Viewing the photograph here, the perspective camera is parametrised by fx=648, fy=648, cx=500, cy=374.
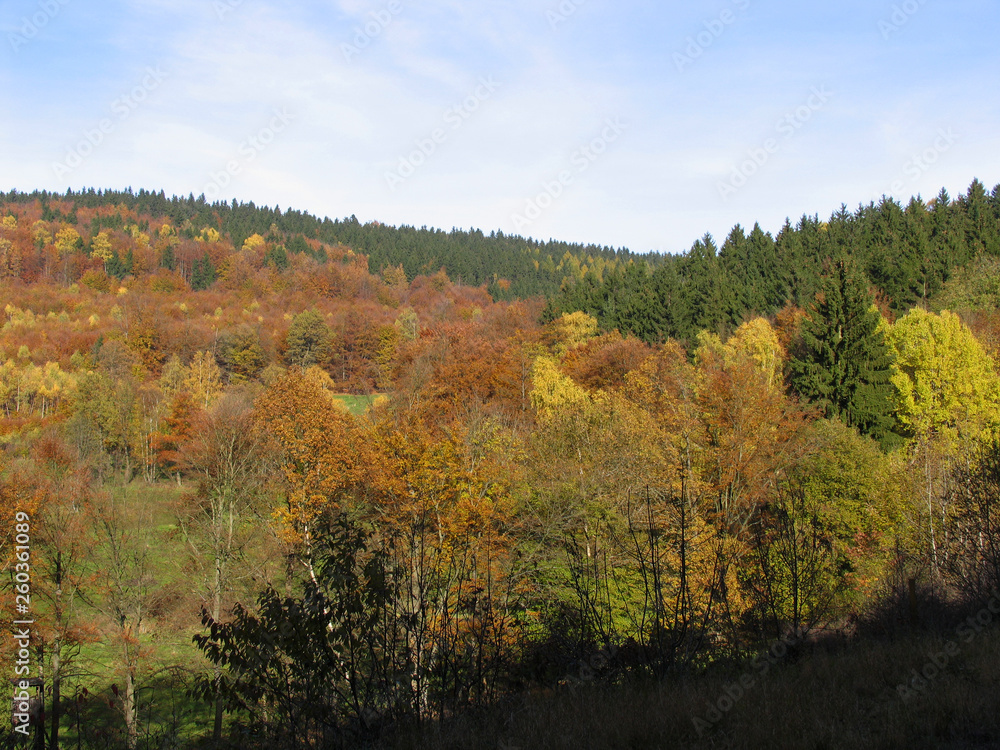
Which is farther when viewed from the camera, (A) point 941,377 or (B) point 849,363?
(B) point 849,363

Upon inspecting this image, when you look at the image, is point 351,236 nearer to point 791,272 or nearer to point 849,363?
point 791,272

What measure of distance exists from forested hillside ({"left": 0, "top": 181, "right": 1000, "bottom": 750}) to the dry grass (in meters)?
0.08

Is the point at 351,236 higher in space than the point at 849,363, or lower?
higher

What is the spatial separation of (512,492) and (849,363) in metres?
21.9

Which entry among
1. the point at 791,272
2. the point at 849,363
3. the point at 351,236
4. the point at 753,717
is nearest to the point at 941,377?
the point at 849,363

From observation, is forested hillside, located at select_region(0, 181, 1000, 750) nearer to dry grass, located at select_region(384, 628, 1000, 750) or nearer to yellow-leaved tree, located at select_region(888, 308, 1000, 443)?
dry grass, located at select_region(384, 628, 1000, 750)

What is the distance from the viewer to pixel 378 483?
72.6 ft

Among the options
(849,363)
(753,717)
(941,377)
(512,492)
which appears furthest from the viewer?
(849,363)

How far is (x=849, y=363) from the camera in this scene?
35219 millimetres

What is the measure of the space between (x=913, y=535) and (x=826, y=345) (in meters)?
19.3

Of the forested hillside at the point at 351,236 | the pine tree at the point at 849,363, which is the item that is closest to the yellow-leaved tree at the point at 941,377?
the pine tree at the point at 849,363

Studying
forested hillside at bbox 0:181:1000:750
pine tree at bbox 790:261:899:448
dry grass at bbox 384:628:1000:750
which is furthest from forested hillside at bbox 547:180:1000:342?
dry grass at bbox 384:628:1000:750

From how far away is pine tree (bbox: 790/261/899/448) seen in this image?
114 ft

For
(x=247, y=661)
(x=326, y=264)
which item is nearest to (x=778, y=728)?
(x=247, y=661)
